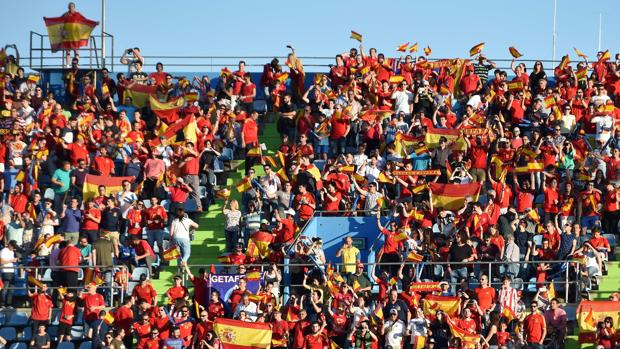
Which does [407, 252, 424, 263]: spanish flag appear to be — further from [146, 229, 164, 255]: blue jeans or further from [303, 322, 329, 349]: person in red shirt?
[146, 229, 164, 255]: blue jeans

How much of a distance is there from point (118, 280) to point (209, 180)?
11.3 feet

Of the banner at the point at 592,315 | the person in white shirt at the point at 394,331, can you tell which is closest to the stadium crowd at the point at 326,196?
the person in white shirt at the point at 394,331

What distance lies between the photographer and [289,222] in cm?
2673

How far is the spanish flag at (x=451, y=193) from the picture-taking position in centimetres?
2744

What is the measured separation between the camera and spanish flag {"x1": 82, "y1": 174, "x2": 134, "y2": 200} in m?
28.6

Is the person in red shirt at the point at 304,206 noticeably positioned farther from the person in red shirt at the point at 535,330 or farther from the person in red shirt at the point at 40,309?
the person in red shirt at the point at 535,330

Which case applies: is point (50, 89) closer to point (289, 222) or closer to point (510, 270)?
point (289, 222)

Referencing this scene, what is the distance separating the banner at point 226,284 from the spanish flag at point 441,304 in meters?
2.76

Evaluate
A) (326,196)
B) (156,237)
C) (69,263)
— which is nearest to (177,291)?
Answer: (156,237)

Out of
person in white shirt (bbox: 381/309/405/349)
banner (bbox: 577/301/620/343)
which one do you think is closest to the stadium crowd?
person in white shirt (bbox: 381/309/405/349)

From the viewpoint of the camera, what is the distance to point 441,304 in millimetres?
24766

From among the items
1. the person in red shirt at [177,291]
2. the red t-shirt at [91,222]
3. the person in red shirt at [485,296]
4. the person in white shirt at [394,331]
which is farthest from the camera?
the red t-shirt at [91,222]

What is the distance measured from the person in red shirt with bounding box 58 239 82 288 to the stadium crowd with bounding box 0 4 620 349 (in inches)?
1.3

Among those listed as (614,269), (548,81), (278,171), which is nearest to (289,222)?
(278,171)
